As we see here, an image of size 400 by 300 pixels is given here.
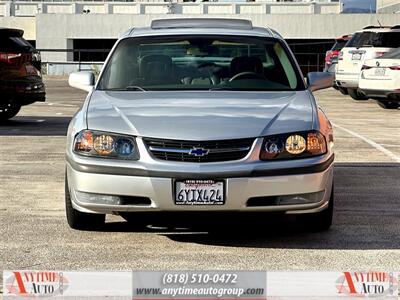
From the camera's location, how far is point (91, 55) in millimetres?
54500

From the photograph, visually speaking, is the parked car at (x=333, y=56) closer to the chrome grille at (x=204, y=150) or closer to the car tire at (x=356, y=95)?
the car tire at (x=356, y=95)

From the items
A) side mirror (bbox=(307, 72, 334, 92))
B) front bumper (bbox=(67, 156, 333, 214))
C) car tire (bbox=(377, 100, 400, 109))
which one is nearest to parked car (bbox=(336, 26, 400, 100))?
car tire (bbox=(377, 100, 400, 109))

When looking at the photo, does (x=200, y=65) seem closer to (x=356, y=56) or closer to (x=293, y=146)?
(x=293, y=146)

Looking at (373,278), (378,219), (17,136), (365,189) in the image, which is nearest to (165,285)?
(373,278)

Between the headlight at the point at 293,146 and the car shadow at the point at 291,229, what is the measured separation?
21.2 inches

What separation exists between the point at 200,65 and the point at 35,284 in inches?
133

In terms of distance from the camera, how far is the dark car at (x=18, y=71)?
53.7 feet

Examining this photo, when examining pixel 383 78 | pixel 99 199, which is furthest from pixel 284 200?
pixel 383 78

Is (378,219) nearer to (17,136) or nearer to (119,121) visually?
(119,121)

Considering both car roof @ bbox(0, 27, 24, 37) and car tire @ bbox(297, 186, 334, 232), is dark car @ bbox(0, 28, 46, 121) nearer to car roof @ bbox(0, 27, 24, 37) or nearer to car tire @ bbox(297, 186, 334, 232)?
car roof @ bbox(0, 27, 24, 37)

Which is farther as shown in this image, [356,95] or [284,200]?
[356,95]

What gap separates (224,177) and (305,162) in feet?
1.98

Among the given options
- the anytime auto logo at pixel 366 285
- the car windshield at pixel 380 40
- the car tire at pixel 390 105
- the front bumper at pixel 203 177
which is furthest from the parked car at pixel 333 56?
the anytime auto logo at pixel 366 285

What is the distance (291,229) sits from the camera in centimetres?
816
